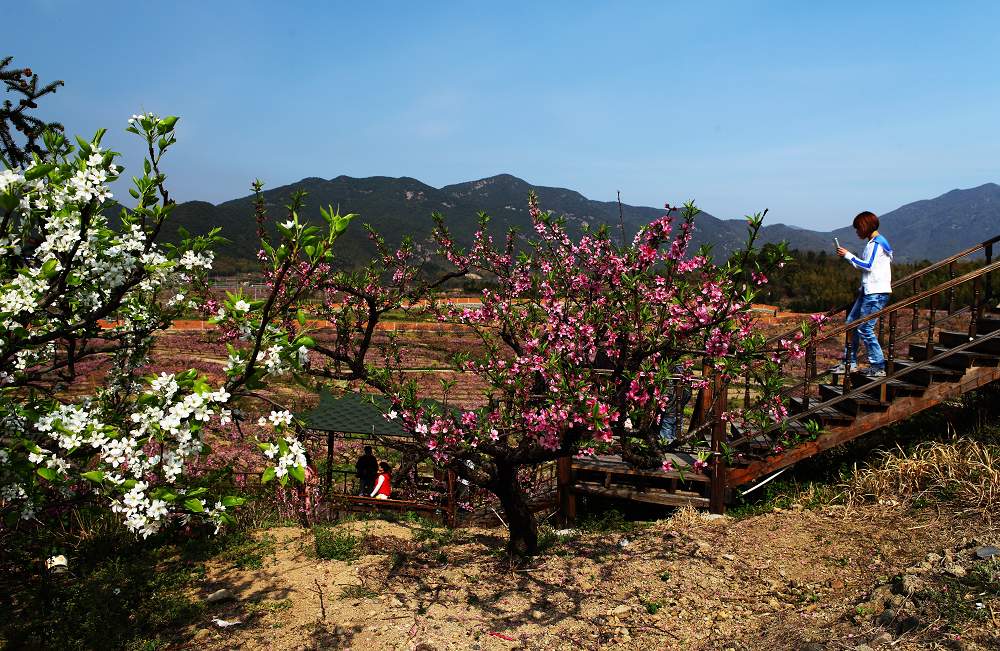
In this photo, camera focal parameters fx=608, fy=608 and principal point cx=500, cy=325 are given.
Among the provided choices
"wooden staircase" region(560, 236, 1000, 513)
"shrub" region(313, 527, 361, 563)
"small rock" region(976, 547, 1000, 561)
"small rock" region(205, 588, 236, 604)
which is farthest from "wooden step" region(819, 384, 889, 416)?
"small rock" region(205, 588, 236, 604)

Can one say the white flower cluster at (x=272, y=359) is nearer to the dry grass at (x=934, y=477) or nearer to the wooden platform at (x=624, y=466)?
the wooden platform at (x=624, y=466)

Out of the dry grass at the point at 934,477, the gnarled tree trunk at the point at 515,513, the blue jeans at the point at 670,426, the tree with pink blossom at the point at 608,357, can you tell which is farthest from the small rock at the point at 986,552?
the blue jeans at the point at 670,426

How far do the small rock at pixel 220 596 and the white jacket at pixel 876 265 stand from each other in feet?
29.6

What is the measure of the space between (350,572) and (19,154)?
236 inches

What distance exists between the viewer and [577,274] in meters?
8.52

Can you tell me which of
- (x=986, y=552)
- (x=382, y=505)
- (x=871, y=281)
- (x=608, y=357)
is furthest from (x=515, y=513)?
(x=871, y=281)

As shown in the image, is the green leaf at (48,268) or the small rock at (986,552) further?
the small rock at (986,552)

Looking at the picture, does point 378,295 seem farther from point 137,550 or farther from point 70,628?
point 70,628

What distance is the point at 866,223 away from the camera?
8.94m

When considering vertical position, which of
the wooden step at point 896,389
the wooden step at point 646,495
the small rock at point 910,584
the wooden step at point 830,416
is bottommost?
the wooden step at point 646,495

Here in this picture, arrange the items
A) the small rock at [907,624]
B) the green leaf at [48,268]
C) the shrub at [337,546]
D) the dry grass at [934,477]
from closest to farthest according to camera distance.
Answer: the green leaf at [48,268] < the small rock at [907,624] < the dry grass at [934,477] < the shrub at [337,546]

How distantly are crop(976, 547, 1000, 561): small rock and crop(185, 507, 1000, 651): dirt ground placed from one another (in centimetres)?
12

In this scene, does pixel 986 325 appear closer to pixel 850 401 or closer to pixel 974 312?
pixel 974 312

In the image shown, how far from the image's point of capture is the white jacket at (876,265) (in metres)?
8.70
